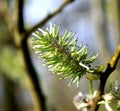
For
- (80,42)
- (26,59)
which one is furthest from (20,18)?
(80,42)

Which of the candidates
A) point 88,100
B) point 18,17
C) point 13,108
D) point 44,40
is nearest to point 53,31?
point 44,40

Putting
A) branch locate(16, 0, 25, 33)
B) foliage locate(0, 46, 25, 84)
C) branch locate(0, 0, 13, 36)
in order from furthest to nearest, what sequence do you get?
foliage locate(0, 46, 25, 84) → branch locate(0, 0, 13, 36) → branch locate(16, 0, 25, 33)

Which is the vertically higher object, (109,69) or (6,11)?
(6,11)

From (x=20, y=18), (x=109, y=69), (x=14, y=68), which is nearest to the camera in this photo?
(x=109, y=69)

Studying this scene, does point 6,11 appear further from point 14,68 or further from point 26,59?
point 14,68

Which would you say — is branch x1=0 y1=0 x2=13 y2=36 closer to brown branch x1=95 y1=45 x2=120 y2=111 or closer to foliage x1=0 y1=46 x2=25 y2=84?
foliage x1=0 y1=46 x2=25 y2=84

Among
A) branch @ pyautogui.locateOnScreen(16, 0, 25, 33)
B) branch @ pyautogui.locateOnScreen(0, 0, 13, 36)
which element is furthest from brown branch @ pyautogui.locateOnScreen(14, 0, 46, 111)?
branch @ pyautogui.locateOnScreen(0, 0, 13, 36)

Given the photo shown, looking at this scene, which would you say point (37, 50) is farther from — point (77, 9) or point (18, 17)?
point (77, 9)

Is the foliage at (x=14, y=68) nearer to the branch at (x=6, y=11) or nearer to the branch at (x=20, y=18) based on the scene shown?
the branch at (x=6, y=11)

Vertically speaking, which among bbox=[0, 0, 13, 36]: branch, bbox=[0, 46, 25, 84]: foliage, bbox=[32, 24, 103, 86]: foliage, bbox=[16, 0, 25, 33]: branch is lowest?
bbox=[0, 46, 25, 84]: foliage
